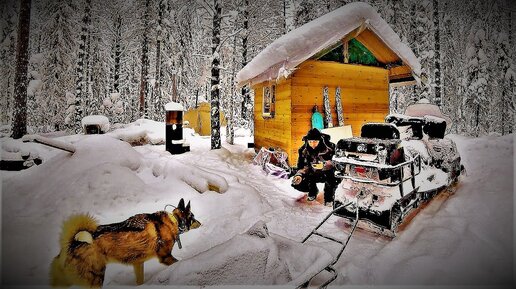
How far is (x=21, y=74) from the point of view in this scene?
8.41m

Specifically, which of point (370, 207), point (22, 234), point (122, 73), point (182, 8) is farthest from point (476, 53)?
point (122, 73)

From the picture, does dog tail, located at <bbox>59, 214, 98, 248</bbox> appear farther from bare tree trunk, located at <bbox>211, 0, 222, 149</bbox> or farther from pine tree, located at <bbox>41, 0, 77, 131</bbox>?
pine tree, located at <bbox>41, 0, 77, 131</bbox>

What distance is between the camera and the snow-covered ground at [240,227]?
262 cm

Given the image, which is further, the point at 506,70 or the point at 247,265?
the point at 506,70

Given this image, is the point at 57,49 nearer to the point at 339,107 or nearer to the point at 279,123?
the point at 279,123

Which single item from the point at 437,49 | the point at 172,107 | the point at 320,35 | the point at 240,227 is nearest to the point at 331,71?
the point at 320,35

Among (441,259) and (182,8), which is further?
(182,8)

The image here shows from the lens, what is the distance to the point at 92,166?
464 cm

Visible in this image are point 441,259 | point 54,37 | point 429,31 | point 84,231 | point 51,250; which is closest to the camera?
point 84,231

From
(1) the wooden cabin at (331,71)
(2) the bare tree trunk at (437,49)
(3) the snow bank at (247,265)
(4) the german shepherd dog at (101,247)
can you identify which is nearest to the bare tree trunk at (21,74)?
(1) the wooden cabin at (331,71)

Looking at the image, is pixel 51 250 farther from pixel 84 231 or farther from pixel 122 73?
pixel 122 73

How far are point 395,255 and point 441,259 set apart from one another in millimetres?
510

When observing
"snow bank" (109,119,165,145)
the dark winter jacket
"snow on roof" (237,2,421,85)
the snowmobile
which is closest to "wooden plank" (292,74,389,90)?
"snow on roof" (237,2,421,85)

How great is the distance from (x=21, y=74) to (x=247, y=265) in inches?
425
